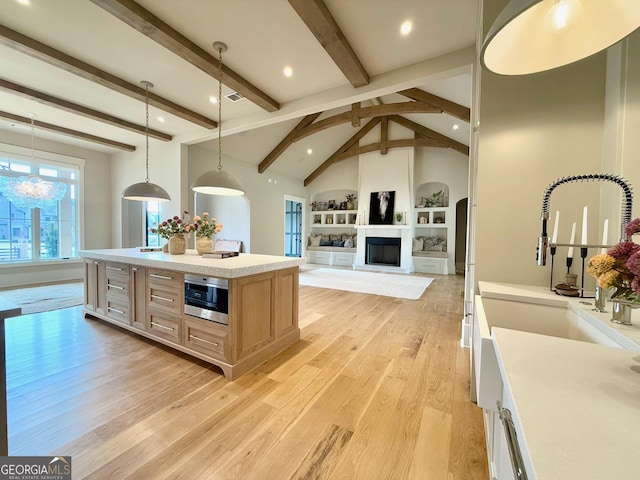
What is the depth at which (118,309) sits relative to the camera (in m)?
2.87

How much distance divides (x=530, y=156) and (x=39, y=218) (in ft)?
26.4

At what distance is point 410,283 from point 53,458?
5688mm

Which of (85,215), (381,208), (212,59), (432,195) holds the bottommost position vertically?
(85,215)

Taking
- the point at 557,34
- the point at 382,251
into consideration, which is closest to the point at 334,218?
the point at 382,251

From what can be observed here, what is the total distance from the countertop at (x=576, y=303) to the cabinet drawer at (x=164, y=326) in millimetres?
2588

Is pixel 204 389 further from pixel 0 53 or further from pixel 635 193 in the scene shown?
pixel 0 53

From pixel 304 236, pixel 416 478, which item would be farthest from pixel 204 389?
pixel 304 236

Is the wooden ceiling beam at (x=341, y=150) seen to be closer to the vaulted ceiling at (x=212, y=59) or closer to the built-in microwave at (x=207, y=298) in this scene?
the vaulted ceiling at (x=212, y=59)

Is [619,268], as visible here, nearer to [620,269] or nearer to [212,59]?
[620,269]

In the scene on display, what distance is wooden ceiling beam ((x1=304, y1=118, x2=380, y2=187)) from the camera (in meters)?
7.72

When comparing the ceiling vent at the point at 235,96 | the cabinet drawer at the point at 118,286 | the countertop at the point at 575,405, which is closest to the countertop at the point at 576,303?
the countertop at the point at 575,405

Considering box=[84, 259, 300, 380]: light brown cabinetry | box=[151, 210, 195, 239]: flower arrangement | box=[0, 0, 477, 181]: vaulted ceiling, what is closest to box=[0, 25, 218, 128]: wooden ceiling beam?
box=[0, 0, 477, 181]: vaulted ceiling

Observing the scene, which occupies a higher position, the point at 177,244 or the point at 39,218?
the point at 39,218

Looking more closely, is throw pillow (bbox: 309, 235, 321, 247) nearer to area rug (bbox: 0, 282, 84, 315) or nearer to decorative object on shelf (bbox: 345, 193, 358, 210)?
decorative object on shelf (bbox: 345, 193, 358, 210)
